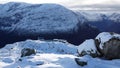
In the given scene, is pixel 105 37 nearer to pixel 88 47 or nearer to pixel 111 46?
pixel 111 46

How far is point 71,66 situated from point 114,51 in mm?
8231

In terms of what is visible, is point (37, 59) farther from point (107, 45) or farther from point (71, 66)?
point (107, 45)

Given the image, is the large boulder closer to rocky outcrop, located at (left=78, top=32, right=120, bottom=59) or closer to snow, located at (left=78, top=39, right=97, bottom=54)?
rocky outcrop, located at (left=78, top=32, right=120, bottom=59)

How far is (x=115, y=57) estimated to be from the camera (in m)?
41.1

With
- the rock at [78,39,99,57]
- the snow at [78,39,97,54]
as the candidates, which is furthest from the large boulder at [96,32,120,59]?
the snow at [78,39,97,54]

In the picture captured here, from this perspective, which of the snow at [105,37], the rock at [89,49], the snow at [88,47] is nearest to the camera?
the snow at [105,37]

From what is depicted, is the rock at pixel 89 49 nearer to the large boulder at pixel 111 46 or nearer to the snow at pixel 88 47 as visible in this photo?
the snow at pixel 88 47

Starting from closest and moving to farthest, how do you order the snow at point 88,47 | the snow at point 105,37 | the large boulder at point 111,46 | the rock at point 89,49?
1. the large boulder at point 111,46
2. the snow at point 105,37
3. the rock at point 89,49
4. the snow at point 88,47

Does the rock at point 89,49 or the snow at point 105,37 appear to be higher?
the snow at point 105,37

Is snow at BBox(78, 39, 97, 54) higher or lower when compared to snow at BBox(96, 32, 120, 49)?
lower

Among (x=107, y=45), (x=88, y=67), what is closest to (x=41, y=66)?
(x=88, y=67)

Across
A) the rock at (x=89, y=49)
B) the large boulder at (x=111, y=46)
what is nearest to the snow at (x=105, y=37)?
the large boulder at (x=111, y=46)

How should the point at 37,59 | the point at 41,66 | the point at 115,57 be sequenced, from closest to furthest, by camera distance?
the point at 41,66 < the point at 37,59 < the point at 115,57

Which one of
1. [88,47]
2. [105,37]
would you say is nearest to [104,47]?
[105,37]
